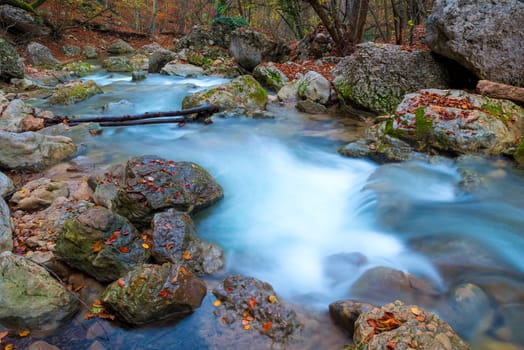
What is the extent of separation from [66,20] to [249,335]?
66.7 feet

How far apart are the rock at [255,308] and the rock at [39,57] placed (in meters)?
15.0

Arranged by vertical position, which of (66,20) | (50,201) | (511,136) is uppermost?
(66,20)

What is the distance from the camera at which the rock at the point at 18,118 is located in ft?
22.5

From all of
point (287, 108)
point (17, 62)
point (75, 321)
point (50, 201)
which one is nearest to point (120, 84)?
point (17, 62)

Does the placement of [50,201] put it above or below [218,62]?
below

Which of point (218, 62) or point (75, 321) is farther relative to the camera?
point (218, 62)

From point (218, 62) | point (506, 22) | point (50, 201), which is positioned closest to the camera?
point (50, 201)

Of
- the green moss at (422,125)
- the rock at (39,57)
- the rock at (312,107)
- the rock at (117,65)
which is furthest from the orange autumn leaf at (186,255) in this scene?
the rock at (39,57)

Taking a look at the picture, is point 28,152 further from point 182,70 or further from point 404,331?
point 182,70

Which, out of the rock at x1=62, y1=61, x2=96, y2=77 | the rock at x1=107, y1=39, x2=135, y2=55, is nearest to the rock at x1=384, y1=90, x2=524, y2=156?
the rock at x1=62, y1=61, x2=96, y2=77

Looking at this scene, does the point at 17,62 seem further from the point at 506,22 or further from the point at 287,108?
the point at 506,22

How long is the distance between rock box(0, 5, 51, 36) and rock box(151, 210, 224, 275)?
16034 mm

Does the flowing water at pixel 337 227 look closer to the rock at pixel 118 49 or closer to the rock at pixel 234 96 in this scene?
the rock at pixel 234 96

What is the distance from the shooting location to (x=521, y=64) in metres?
6.58
